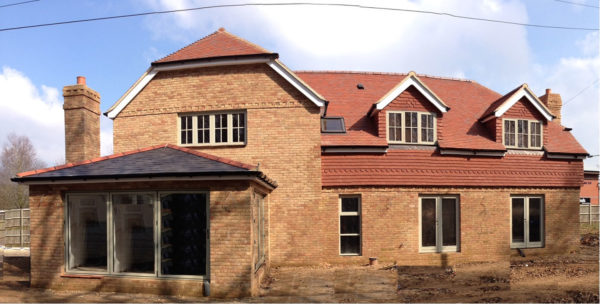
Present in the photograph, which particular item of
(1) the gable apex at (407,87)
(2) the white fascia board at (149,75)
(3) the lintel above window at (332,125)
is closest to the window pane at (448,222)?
(1) the gable apex at (407,87)

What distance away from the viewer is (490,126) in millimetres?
15109

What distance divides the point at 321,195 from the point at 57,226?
7.68 meters

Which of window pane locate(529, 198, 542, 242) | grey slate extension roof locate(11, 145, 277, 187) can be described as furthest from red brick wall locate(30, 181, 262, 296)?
window pane locate(529, 198, 542, 242)

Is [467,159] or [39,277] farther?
[467,159]

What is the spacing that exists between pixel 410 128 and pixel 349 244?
478 centimetres

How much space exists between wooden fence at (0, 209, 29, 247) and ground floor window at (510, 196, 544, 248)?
25.0 meters

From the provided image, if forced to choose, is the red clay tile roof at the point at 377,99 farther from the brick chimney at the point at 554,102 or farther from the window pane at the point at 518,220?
the window pane at the point at 518,220

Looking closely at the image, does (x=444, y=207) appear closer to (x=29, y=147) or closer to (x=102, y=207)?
(x=102, y=207)

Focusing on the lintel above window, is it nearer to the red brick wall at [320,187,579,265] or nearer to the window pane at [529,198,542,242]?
the red brick wall at [320,187,579,265]

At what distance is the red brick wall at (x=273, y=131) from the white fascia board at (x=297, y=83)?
0.60 ft

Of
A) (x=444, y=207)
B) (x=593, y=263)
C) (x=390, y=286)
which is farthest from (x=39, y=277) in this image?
(x=593, y=263)

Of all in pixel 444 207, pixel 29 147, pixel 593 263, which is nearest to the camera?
pixel 593 263

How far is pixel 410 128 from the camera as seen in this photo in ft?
45.6

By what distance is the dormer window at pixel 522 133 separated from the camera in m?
14.8
